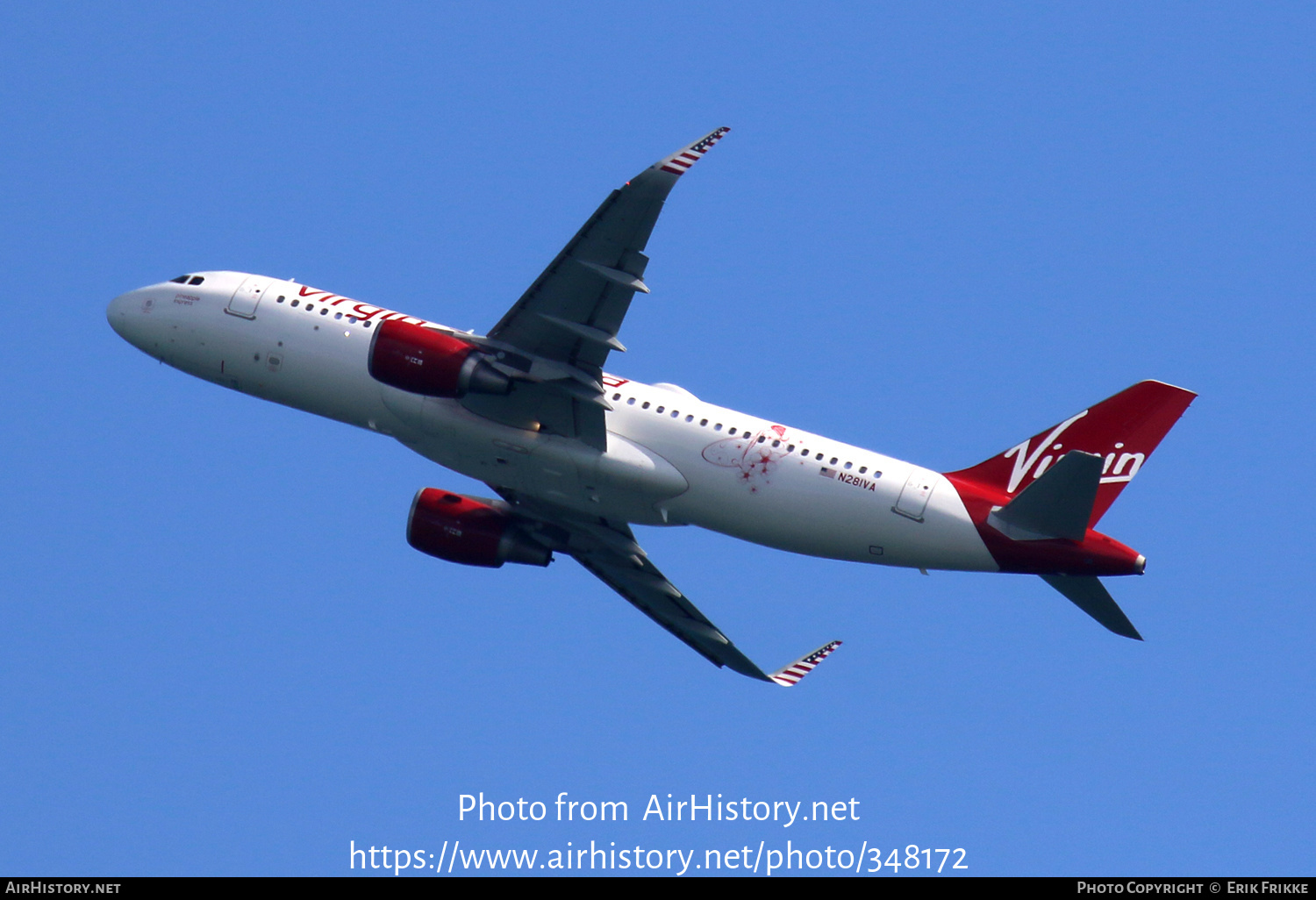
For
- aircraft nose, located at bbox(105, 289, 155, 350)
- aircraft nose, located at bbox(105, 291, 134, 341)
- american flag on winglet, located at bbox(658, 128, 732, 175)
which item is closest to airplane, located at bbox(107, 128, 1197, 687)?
american flag on winglet, located at bbox(658, 128, 732, 175)

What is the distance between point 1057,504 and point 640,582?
14.0m

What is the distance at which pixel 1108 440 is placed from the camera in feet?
127

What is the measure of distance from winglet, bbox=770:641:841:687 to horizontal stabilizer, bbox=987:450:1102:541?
31.9ft

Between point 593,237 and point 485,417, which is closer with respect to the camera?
point 593,237

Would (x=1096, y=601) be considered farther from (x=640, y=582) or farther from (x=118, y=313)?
(x=118, y=313)

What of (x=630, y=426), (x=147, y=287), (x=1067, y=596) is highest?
(x=147, y=287)

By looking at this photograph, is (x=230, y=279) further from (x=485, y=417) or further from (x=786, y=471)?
(x=786, y=471)

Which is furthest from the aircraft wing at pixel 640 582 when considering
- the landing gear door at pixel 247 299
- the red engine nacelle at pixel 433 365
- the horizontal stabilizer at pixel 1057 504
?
the horizontal stabilizer at pixel 1057 504

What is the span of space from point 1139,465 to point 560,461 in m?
14.8

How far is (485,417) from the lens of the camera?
131 feet

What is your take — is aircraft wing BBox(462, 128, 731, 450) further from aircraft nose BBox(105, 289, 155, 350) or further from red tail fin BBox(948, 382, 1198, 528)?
aircraft nose BBox(105, 289, 155, 350)

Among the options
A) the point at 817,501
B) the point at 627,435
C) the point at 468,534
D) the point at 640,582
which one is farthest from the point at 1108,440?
the point at 468,534
